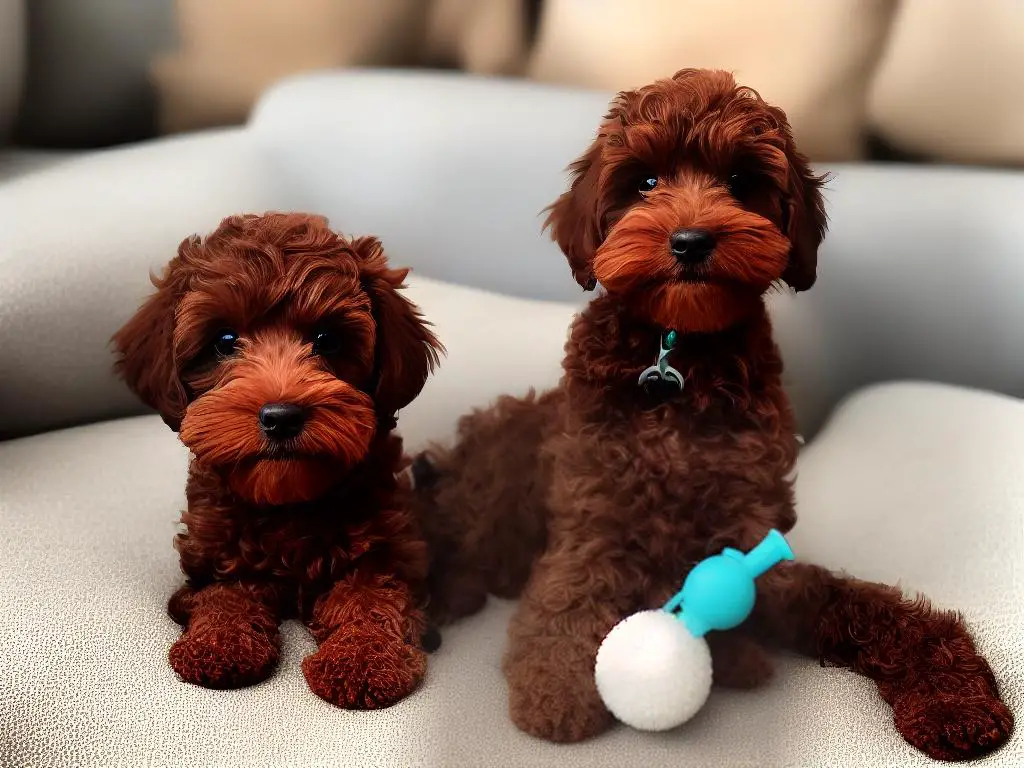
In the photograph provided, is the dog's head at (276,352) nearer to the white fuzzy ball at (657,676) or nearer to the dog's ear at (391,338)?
the dog's ear at (391,338)

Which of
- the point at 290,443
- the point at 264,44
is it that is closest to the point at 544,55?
the point at 264,44

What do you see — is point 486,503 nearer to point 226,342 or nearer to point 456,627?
point 456,627

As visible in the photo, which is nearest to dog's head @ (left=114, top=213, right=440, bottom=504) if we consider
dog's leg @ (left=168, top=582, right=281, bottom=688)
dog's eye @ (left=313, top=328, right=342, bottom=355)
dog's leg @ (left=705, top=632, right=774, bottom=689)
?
dog's eye @ (left=313, top=328, right=342, bottom=355)

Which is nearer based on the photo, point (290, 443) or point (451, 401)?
point (290, 443)

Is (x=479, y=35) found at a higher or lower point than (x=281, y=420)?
higher

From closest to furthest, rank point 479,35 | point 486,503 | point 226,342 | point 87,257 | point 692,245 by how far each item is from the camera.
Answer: point 692,245, point 226,342, point 486,503, point 87,257, point 479,35

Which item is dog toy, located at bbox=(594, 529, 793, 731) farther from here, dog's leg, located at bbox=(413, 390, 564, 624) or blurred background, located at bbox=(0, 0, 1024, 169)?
blurred background, located at bbox=(0, 0, 1024, 169)

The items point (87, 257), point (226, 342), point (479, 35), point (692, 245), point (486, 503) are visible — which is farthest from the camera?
point (479, 35)
